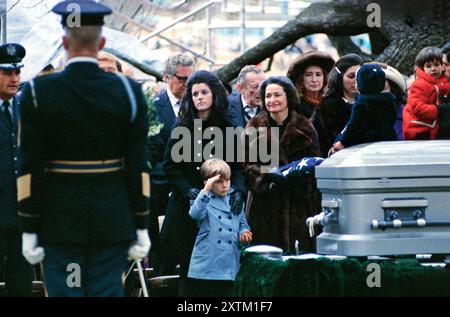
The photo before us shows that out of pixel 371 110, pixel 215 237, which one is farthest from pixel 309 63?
pixel 215 237

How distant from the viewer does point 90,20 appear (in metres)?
7.70

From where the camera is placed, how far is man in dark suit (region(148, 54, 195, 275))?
454 inches

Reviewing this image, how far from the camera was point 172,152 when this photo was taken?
11.0 meters

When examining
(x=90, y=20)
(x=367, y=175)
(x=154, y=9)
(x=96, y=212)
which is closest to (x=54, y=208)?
(x=96, y=212)

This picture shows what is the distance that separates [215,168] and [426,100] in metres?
1.70

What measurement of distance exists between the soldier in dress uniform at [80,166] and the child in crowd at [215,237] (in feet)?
9.09

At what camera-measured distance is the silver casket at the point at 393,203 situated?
9.36 m

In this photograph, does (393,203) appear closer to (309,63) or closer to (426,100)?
(426,100)

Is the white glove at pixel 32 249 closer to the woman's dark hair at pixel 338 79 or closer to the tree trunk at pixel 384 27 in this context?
the woman's dark hair at pixel 338 79

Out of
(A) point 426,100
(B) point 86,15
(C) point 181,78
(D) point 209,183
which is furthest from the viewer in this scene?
(C) point 181,78

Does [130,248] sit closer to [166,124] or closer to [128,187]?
[128,187]

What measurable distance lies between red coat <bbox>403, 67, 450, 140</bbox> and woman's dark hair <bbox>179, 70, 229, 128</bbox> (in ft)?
4.69

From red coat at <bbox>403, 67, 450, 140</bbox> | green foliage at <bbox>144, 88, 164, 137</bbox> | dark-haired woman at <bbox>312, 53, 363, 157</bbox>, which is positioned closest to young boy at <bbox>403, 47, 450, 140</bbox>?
red coat at <bbox>403, 67, 450, 140</bbox>

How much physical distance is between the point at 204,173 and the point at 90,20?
3.16 meters
